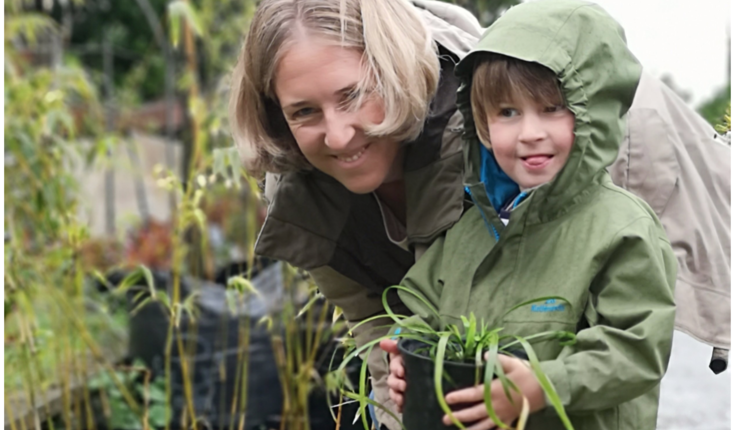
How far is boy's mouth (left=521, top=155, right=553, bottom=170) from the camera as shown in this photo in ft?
3.79

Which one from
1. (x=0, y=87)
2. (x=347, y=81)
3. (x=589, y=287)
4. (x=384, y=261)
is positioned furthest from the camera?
(x=0, y=87)

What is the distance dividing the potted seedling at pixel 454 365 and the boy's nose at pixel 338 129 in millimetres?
335

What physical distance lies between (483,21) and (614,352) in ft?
5.03

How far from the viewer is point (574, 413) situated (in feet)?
3.56

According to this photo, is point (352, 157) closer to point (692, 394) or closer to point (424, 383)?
point (424, 383)

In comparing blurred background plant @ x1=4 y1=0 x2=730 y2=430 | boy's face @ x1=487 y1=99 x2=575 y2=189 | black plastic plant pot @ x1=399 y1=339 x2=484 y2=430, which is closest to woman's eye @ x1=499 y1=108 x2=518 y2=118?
boy's face @ x1=487 y1=99 x2=575 y2=189

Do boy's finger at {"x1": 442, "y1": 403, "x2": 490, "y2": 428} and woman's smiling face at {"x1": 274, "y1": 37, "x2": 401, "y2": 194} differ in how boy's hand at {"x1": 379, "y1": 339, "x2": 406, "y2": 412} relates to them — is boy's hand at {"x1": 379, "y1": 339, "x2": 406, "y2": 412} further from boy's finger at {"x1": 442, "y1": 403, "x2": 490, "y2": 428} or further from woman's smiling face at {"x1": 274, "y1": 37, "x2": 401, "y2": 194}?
woman's smiling face at {"x1": 274, "y1": 37, "x2": 401, "y2": 194}

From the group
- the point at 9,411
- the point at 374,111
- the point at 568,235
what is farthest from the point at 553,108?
the point at 9,411

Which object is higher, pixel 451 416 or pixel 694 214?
pixel 694 214

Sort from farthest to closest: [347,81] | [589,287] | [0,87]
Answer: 1. [0,87]
2. [347,81]
3. [589,287]

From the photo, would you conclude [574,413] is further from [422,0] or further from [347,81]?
[422,0]

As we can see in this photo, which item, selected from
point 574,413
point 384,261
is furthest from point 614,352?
point 384,261

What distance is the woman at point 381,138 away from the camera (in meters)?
1.36

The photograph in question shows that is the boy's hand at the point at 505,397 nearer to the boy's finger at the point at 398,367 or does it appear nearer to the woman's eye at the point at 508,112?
the boy's finger at the point at 398,367
